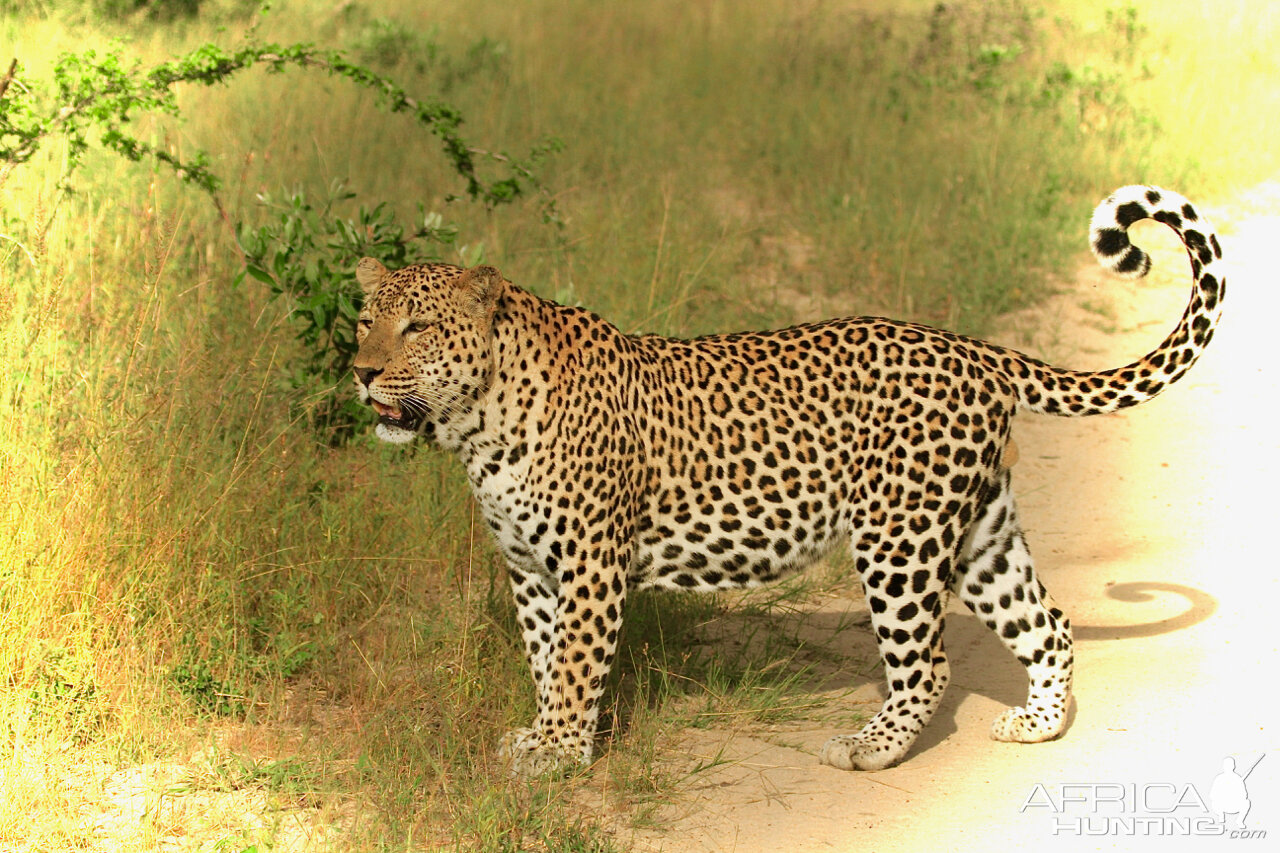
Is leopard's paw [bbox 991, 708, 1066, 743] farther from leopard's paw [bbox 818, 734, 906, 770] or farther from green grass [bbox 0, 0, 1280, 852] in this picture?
green grass [bbox 0, 0, 1280, 852]

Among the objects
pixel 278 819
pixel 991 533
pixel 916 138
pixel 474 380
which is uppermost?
pixel 916 138

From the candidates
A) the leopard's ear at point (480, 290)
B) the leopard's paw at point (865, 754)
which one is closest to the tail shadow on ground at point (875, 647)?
the leopard's paw at point (865, 754)

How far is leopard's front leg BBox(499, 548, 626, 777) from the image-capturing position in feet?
17.6

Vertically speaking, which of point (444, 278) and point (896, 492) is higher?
point (444, 278)

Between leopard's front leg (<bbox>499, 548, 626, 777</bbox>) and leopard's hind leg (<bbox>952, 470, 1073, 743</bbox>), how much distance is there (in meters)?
1.49

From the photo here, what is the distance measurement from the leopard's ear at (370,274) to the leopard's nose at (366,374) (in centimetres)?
46

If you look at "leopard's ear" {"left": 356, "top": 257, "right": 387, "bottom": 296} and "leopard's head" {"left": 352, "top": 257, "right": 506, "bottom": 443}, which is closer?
"leopard's head" {"left": 352, "top": 257, "right": 506, "bottom": 443}

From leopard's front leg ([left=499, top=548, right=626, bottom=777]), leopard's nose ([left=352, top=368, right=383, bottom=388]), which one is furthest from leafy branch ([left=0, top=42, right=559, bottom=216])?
leopard's front leg ([left=499, top=548, right=626, bottom=777])

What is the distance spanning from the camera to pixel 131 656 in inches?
219

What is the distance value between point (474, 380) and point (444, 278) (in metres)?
0.39

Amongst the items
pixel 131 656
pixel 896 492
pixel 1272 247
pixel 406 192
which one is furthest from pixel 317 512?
pixel 1272 247

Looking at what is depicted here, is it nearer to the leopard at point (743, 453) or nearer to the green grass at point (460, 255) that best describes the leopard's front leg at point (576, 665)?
the leopard at point (743, 453)

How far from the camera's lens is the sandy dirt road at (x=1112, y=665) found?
201 inches

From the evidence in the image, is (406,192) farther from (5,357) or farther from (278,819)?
(278,819)
